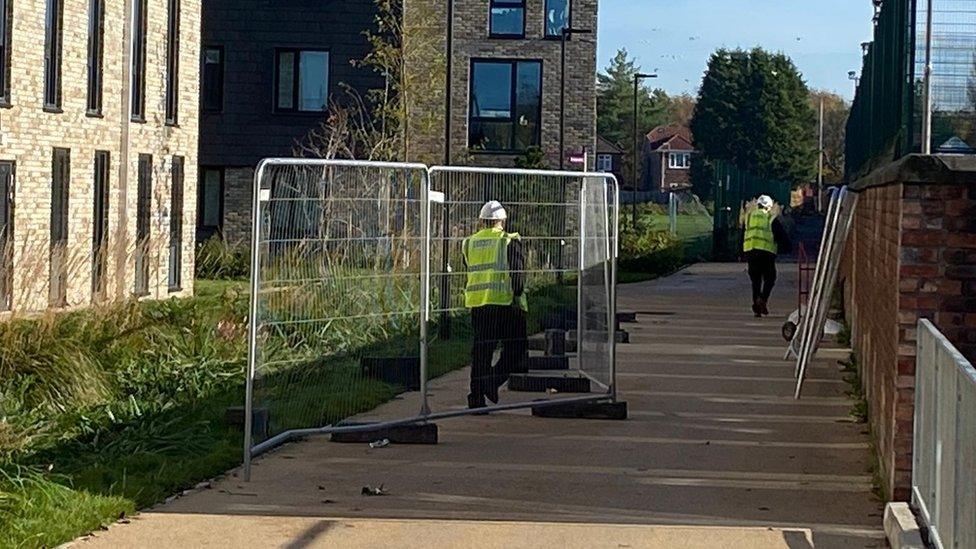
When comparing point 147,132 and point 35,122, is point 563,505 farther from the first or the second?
point 147,132

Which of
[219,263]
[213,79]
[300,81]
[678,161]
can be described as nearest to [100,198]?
[219,263]

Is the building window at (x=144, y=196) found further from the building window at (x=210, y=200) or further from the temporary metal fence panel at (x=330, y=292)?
the temporary metal fence panel at (x=330, y=292)

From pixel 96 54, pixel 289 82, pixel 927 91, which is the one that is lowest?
pixel 927 91

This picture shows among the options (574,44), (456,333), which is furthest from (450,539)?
(574,44)

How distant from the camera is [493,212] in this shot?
13.6m

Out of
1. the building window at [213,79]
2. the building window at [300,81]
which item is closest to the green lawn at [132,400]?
the building window at [300,81]

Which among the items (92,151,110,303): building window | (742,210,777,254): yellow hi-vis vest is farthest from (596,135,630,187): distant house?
(742,210,777,254): yellow hi-vis vest

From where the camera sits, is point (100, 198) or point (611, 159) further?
point (611, 159)

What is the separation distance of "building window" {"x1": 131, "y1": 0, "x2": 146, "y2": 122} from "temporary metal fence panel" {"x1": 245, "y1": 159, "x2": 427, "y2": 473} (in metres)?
15.7

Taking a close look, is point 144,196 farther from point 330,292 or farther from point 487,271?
point 330,292

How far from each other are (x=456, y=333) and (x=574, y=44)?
3074 centimetres

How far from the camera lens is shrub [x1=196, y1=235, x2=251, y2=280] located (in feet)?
120

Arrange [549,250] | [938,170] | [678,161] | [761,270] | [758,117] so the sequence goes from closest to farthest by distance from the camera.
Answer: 1. [938,170]
2. [549,250]
3. [761,270]
4. [758,117]
5. [678,161]

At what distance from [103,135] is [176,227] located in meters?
3.80
